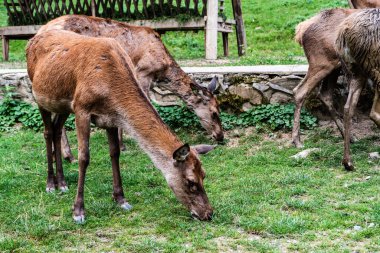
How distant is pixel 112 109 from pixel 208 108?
3452mm

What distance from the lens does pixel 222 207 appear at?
5.76m

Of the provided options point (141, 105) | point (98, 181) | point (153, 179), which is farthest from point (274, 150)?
point (141, 105)

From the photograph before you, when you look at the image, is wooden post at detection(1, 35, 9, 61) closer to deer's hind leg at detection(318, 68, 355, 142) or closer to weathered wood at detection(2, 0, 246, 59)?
weathered wood at detection(2, 0, 246, 59)

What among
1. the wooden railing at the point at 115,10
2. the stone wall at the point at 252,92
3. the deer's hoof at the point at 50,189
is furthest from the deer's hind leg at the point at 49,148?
the wooden railing at the point at 115,10

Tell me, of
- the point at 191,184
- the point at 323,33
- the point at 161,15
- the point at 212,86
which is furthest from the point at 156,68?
the point at 161,15

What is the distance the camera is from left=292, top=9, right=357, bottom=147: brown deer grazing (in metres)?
8.12

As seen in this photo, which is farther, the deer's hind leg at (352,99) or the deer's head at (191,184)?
the deer's hind leg at (352,99)

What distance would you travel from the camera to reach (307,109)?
9188 mm

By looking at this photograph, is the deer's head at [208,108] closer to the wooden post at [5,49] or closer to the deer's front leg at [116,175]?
the deer's front leg at [116,175]

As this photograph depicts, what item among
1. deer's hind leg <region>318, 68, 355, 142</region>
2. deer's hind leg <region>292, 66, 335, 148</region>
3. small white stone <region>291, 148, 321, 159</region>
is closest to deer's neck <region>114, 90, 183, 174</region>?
small white stone <region>291, 148, 321, 159</region>

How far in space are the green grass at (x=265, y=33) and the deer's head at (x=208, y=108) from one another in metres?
5.55

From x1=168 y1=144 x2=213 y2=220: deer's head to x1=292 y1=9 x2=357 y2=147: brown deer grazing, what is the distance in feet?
10.6

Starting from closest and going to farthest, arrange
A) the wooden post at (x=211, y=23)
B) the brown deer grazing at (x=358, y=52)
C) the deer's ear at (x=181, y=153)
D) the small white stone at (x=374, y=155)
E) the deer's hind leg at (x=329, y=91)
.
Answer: the deer's ear at (x=181, y=153) → the brown deer grazing at (x=358, y=52) → the small white stone at (x=374, y=155) → the deer's hind leg at (x=329, y=91) → the wooden post at (x=211, y=23)

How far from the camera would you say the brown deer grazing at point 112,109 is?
17.8 ft
